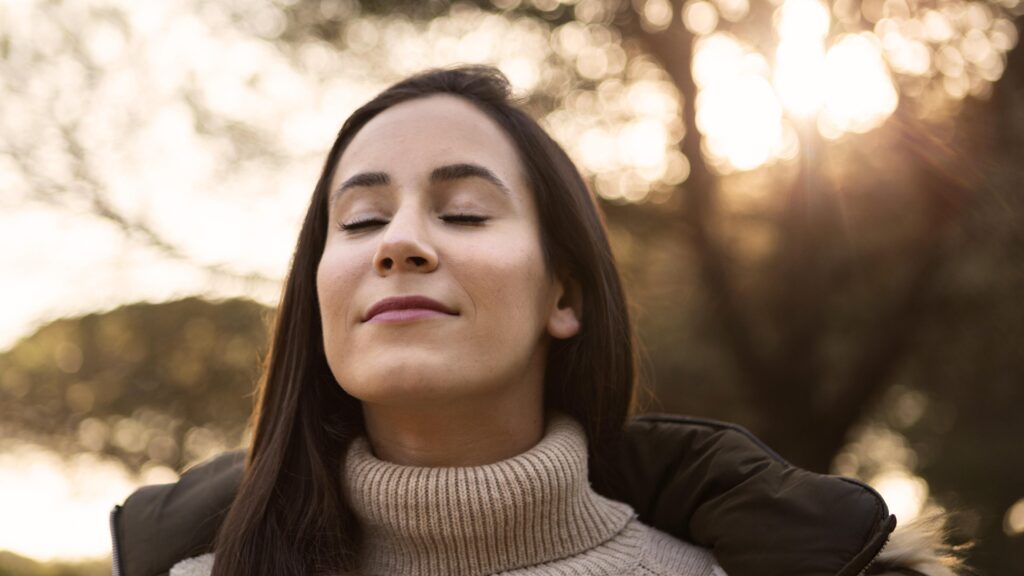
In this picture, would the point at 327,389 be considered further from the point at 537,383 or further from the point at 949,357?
the point at 949,357

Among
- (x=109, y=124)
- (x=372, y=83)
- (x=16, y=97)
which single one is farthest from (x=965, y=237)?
(x=16, y=97)

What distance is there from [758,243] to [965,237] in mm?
1462

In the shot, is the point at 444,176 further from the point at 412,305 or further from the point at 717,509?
the point at 717,509

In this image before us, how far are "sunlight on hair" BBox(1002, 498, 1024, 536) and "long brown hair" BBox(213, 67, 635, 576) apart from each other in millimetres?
4530

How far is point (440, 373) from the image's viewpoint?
206 cm

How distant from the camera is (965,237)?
5.86 meters

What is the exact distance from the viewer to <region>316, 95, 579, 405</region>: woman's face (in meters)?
2.08

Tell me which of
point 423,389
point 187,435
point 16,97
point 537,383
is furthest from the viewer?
point 187,435

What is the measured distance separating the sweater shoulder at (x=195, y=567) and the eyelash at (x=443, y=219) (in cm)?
A: 88

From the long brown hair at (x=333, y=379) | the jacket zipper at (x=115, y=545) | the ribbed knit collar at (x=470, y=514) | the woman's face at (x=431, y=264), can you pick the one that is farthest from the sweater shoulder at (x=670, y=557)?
the jacket zipper at (x=115, y=545)

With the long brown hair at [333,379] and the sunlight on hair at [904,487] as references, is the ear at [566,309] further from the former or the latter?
the sunlight on hair at [904,487]

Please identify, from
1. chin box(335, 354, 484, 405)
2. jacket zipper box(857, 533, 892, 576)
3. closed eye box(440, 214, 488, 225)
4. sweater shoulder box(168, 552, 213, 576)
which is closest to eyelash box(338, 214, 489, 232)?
closed eye box(440, 214, 488, 225)

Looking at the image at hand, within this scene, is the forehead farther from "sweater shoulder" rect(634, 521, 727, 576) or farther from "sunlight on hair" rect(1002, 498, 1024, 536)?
"sunlight on hair" rect(1002, 498, 1024, 536)

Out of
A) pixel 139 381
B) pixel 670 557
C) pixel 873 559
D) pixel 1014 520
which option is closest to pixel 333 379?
pixel 670 557
